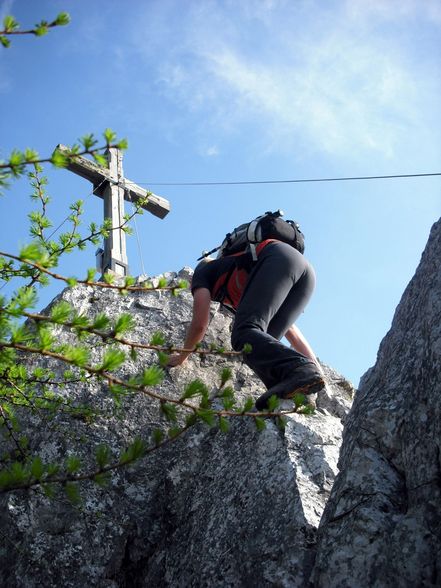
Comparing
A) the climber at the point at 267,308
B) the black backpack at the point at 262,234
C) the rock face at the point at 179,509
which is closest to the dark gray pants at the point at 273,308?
the climber at the point at 267,308

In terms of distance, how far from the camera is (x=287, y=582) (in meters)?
3.41

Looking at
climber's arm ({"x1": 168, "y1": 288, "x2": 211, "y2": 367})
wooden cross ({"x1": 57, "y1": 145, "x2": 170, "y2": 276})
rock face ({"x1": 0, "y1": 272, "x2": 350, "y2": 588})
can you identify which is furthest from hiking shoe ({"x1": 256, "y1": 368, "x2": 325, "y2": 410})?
wooden cross ({"x1": 57, "y1": 145, "x2": 170, "y2": 276})

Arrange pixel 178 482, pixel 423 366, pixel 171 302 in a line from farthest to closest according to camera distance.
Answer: pixel 171 302 → pixel 178 482 → pixel 423 366

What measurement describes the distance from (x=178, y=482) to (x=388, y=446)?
1.85 metres

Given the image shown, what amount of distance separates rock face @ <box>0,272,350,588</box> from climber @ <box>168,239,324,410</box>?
0.36 metres

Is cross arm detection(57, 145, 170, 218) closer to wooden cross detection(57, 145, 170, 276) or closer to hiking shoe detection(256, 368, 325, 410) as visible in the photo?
wooden cross detection(57, 145, 170, 276)

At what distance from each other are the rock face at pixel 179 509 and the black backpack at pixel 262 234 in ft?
4.86

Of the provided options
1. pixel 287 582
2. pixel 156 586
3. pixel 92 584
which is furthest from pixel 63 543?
pixel 287 582

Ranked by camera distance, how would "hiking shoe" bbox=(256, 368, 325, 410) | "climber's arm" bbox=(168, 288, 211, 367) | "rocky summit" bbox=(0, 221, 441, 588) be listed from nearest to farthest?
"rocky summit" bbox=(0, 221, 441, 588) → "hiking shoe" bbox=(256, 368, 325, 410) → "climber's arm" bbox=(168, 288, 211, 367)

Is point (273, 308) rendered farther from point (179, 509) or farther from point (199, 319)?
point (179, 509)

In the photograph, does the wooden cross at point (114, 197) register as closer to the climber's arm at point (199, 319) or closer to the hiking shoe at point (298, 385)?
the climber's arm at point (199, 319)

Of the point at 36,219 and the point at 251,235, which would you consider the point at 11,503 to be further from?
the point at 251,235

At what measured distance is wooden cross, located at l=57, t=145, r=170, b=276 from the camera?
855cm

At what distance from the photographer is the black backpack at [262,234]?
18.6 feet
